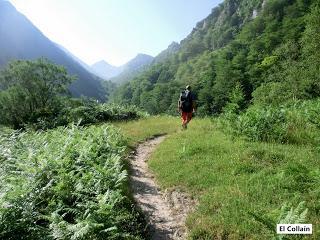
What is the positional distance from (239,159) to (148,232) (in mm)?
4936

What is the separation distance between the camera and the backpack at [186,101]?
21.0 m

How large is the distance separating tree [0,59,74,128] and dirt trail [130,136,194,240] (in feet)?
86.2

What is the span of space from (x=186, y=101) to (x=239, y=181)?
10725mm

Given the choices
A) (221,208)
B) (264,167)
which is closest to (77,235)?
(221,208)

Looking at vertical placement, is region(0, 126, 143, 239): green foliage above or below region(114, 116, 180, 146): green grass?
above

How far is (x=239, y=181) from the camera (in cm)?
1081

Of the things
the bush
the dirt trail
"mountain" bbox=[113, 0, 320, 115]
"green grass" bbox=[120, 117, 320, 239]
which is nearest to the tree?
"mountain" bbox=[113, 0, 320, 115]

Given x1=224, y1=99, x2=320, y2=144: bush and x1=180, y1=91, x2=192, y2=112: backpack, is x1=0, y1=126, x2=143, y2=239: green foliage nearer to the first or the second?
x1=224, y1=99, x2=320, y2=144: bush

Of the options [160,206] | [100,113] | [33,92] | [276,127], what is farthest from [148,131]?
[33,92]

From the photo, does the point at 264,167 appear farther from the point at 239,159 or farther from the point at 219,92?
the point at 219,92

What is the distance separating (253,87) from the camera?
8894 cm

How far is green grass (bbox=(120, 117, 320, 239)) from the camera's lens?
8188mm

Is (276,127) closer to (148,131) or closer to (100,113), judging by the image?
(148,131)

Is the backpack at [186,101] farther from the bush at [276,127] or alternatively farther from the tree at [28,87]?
the tree at [28,87]
